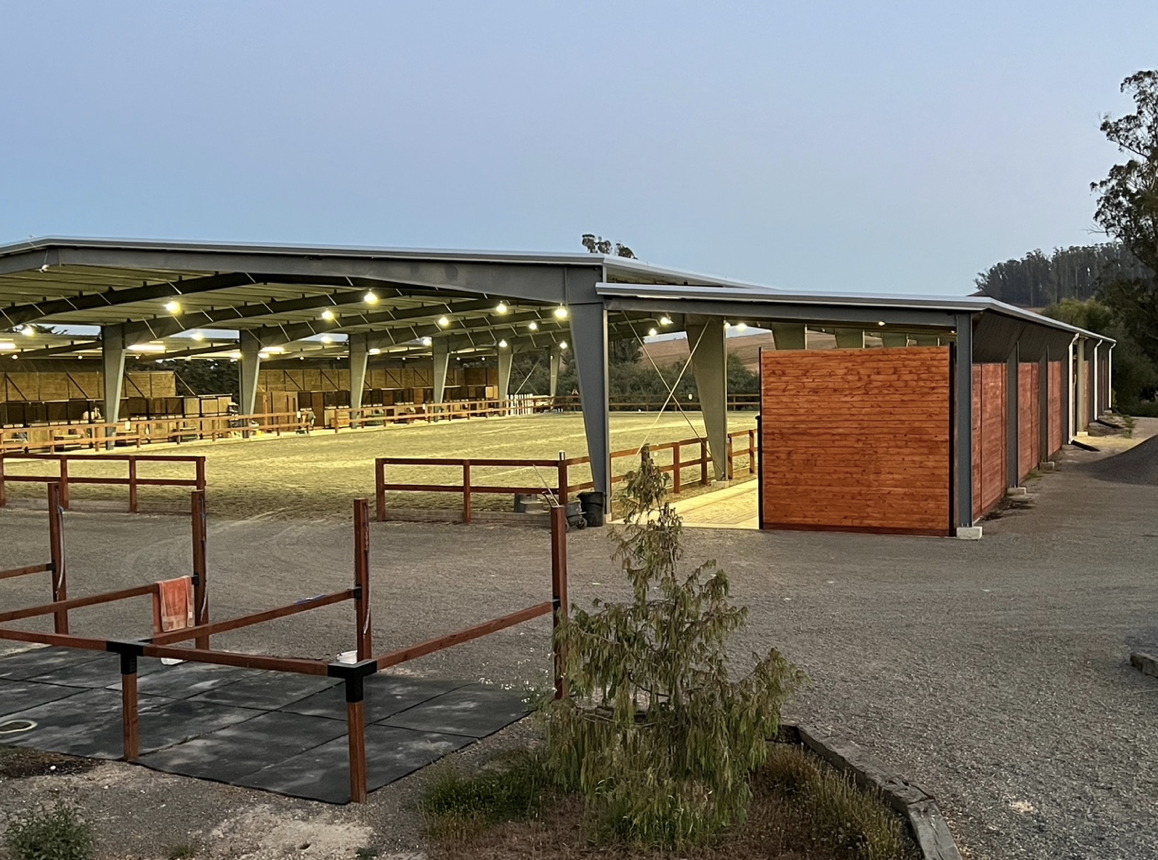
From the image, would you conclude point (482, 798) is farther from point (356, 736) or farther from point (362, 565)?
point (362, 565)

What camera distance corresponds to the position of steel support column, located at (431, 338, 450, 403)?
4969 centimetres

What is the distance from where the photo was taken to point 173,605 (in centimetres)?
813

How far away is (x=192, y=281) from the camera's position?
21891 millimetres

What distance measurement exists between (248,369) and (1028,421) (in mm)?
28162

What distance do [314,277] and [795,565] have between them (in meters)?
9.64

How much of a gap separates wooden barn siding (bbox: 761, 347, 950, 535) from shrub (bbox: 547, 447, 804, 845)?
951cm

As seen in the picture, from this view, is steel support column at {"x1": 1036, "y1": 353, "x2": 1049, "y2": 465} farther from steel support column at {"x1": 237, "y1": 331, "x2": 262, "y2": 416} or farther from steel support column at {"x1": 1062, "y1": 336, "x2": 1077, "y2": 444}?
steel support column at {"x1": 237, "y1": 331, "x2": 262, "y2": 416}

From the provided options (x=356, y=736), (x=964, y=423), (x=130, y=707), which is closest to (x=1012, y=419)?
(x=964, y=423)

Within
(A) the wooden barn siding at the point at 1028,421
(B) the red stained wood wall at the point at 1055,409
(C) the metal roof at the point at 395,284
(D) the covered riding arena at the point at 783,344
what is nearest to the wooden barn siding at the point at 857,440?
(D) the covered riding arena at the point at 783,344

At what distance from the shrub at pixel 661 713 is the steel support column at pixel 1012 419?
14854 millimetres

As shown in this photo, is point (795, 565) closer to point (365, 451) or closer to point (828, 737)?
point (828, 737)

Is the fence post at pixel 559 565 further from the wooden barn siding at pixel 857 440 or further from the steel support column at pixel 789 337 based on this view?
the steel support column at pixel 789 337

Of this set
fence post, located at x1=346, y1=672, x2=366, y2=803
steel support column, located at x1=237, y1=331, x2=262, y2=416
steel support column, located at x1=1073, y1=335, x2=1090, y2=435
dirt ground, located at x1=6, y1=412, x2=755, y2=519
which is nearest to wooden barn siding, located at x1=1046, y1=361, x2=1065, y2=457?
steel support column, located at x1=1073, y1=335, x2=1090, y2=435

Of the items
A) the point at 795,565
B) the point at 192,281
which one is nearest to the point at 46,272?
the point at 192,281
